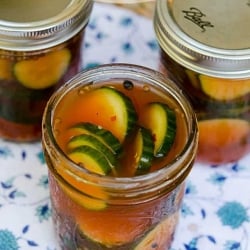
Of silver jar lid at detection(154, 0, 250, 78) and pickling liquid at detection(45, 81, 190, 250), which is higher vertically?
silver jar lid at detection(154, 0, 250, 78)

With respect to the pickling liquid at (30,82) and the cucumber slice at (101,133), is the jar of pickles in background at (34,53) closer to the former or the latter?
the pickling liquid at (30,82)

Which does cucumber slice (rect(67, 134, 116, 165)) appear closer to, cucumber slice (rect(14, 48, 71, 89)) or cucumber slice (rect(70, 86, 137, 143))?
cucumber slice (rect(70, 86, 137, 143))

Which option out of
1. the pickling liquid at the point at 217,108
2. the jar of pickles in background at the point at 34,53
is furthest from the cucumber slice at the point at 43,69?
the pickling liquid at the point at 217,108

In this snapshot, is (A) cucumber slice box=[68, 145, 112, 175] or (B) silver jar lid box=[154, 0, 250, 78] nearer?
(A) cucumber slice box=[68, 145, 112, 175]

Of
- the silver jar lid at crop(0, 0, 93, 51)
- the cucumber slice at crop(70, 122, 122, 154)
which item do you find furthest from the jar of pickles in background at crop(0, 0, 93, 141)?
the cucumber slice at crop(70, 122, 122, 154)

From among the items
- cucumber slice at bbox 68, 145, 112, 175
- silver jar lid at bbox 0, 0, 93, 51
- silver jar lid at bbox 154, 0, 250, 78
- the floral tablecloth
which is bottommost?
the floral tablecloth

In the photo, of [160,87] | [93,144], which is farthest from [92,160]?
[160,87]

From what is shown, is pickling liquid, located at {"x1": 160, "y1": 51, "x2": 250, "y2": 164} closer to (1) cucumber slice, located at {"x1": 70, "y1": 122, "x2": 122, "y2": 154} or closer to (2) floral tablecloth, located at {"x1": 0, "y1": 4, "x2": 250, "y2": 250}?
(2) floral tablecloth, located at {"x1": 0, "y1": 4, "x2": 250, "y2": 250}
